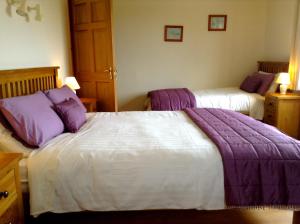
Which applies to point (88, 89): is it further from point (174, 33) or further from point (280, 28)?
point (280, 28)

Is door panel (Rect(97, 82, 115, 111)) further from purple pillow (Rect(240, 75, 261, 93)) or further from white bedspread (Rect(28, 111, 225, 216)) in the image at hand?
purple pillow (Rect(240, 75, 261, 93))

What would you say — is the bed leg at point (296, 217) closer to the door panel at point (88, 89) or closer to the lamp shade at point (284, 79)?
the lamp shade at point (284, 79)

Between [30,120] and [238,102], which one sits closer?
[30,120]

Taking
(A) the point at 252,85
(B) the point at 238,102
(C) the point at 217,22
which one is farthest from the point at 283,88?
(C) the point at 217,22

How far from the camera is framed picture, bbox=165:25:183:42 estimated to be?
16.4 feet

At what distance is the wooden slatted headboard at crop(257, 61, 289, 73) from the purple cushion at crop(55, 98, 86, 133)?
3.47m

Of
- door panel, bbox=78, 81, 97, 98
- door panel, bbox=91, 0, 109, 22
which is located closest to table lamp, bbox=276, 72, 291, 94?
door panel, bbox=91, 0, 109, 22

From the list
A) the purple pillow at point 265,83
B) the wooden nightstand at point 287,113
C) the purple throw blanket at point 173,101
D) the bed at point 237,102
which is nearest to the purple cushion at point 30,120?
the purple throw blanket at point 173,101

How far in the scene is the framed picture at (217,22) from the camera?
196 inches

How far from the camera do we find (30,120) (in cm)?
191

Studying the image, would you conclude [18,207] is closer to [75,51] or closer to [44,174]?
[44,174]

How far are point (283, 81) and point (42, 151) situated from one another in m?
3.39

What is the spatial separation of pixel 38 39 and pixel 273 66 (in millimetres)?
3811

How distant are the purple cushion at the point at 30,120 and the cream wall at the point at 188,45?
3.18 metres
